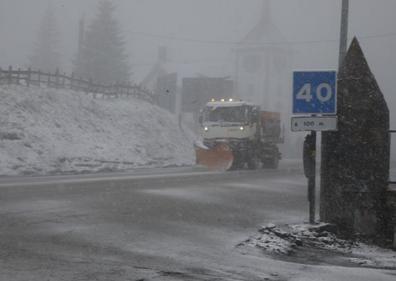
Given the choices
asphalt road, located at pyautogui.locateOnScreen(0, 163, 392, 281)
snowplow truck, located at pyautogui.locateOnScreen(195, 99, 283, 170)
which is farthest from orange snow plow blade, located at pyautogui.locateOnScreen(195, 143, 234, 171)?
asphalt road, located at pyautogui.locateOnScreen(0, 163, 392, 281)

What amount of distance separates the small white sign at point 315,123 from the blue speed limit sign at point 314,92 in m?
0.12

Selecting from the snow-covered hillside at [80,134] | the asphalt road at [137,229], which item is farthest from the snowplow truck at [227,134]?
the asphalt road at [137,229]

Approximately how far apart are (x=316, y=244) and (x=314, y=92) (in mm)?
2718

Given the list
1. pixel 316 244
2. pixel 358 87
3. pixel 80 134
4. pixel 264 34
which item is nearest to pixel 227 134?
pixel 80 134

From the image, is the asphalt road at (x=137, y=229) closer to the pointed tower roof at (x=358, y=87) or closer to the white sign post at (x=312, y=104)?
the white sign post at (x=312, y=104)

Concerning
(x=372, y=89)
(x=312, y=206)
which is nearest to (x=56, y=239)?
(x=312, y=206)

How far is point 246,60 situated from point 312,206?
78.9 metres

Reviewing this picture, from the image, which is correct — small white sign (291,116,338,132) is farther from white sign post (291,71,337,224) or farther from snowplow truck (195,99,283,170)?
snowplow truck (195,99,283,170)

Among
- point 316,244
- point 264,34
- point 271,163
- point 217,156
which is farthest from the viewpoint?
point 264,34

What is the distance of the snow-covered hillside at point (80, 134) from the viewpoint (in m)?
30.1

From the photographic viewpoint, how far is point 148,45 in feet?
442

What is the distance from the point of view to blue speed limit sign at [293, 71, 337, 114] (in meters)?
11.7

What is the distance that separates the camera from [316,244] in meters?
10.9

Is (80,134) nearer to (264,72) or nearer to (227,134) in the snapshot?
(227,134)
